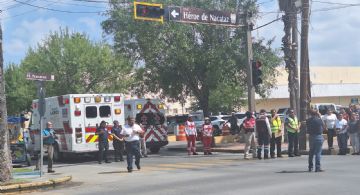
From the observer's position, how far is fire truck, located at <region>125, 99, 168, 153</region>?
81.4 ft

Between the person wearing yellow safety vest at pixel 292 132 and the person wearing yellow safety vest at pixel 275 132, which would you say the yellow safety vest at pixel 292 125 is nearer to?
the person wearing yellow safety vest at pixel 292 132

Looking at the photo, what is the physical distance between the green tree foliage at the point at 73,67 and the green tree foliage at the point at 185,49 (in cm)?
1037

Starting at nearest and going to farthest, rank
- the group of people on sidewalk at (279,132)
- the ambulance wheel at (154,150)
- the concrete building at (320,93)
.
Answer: the group of people on sidewalk at (279,132)
the ambulance wheel at (154,150)
the concrete building at (320,93)

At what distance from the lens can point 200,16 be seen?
2112 centimetres

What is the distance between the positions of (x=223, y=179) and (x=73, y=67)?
3143 cm

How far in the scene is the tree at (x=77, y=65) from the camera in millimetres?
43219

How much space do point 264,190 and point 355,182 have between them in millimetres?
2116

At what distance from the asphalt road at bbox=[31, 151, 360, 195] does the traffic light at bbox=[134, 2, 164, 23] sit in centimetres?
512

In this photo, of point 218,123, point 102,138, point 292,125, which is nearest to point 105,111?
point 102,138

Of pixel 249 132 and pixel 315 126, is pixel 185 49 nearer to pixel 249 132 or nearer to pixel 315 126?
pixel 249 132


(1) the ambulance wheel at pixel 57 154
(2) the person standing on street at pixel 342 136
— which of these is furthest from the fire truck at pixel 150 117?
(2) the person standing on street at pixel 342 136

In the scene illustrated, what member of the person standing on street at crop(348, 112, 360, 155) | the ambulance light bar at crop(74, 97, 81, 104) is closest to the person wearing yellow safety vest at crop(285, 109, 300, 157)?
the person standing on street at crop(348, 112, 360, 155)

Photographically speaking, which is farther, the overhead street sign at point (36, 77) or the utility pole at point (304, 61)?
the utility pole at point (304, 61)

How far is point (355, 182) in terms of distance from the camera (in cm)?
1197
